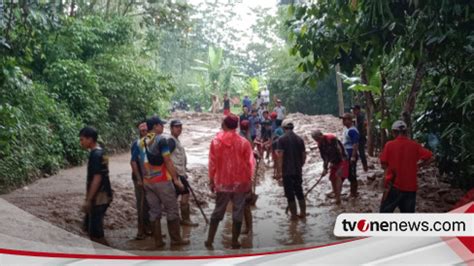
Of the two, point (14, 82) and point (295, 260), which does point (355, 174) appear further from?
point (14, 82)

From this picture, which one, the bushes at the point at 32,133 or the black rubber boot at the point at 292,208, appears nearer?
→ the bushes at the point at 32,133

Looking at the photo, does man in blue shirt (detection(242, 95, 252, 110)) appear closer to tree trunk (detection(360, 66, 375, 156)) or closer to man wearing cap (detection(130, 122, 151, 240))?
man wearing cap (detection(130, 122, 151, 240))

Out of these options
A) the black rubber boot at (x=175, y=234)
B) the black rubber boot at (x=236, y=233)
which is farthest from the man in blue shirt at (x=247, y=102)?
the black rubber boot at (x=175, y=234)

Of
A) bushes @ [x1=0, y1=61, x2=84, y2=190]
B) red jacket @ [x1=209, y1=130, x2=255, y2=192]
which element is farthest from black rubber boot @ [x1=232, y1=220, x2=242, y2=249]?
bushes @ [x1=0, y1=61, x2=84, y2=190]

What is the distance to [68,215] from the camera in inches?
119

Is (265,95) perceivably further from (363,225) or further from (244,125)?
(363,225)

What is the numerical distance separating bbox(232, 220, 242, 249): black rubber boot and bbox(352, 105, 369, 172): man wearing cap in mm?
1077

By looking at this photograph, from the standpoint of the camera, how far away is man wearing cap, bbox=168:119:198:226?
3.50m

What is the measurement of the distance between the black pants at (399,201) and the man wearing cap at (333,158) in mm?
579

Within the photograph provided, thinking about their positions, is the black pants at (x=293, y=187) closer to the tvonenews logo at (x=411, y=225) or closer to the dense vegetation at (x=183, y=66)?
the dense vegetation at (x=183, y=66)

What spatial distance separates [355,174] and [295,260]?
1.30 metres

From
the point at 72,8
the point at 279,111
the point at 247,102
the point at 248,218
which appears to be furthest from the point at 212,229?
the point at 72,8

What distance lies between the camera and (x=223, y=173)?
3484mm

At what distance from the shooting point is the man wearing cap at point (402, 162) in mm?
3111
